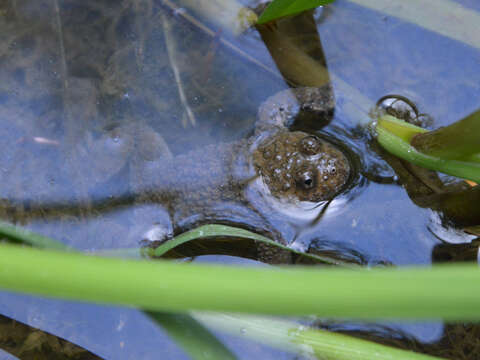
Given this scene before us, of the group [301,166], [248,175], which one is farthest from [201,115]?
[301,166]

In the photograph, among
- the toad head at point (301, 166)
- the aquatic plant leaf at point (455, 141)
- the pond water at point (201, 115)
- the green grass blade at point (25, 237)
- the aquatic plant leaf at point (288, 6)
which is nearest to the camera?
the aquatic plant leaf at point (455, 141)

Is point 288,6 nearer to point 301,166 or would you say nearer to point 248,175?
point 301,166

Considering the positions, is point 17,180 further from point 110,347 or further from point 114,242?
point 110,347

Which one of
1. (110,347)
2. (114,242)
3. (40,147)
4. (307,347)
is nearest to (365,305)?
(307,347)

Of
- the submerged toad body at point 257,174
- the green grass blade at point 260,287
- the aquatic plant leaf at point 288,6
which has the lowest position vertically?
the submerged toad body at point 257,174

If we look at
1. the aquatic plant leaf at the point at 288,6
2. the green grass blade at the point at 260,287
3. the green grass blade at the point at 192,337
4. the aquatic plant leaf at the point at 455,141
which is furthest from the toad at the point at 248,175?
the green grass blade at the point at 260,287

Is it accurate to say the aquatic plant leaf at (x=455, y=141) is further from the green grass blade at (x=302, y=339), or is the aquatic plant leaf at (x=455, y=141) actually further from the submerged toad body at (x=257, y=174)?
the green grass blade at (x=302, y=339)
